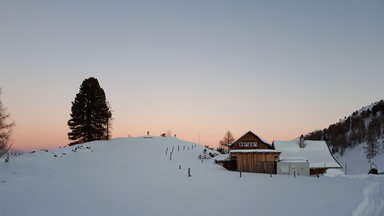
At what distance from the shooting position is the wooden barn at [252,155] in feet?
151

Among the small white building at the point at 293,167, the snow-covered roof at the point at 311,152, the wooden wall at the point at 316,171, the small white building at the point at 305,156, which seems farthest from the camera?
the snow-covered roof at the point at 311,152

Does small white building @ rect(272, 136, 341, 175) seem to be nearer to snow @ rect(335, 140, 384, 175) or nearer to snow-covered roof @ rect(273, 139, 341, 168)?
snow-covered roof @ rect(273, 139, 341, 168)

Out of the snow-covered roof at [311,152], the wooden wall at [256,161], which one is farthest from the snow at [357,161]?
the wooden wall at [256,161]

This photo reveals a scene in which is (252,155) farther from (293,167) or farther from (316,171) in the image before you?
(316,171)

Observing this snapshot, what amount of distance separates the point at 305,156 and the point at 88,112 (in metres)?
38.3

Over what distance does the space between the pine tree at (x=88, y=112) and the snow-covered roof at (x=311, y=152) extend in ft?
108

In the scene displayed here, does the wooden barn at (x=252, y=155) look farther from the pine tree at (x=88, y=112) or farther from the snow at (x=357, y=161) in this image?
the snow at (x=357, y=161)

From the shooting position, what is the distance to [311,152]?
50969 mm

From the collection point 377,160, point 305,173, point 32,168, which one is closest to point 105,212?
point 32,168

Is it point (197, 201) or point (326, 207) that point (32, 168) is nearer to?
point (197, 201)

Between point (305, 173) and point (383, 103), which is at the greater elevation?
point (383, 103)

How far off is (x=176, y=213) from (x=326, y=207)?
28.0ft

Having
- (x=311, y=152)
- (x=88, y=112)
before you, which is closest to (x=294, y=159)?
(x=311, y=152)

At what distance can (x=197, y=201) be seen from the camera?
1723 cm
